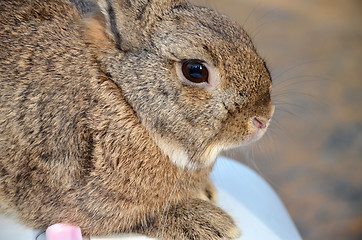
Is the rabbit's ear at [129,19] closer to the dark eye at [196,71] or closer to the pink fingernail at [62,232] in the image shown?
the dark eye at [196,71]

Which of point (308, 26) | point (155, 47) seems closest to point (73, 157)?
point (155, 47)

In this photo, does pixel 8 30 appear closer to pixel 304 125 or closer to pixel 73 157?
pixel 73 157

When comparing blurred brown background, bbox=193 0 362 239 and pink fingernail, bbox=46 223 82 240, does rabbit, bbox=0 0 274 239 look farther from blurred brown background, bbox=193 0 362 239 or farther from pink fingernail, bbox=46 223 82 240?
blurred brown background, bbox=193 0 362 239

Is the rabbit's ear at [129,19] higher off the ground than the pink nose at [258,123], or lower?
lower

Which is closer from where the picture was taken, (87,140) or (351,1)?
(87,140)

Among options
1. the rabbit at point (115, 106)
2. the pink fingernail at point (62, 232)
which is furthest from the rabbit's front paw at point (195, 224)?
the pink fingernail at point (62, 232)

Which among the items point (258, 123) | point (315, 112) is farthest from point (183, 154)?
point (315, 112)

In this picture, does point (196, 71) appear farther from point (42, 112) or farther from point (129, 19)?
point (42, 112)

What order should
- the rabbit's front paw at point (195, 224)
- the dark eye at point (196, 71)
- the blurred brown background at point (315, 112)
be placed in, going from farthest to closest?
the blurred brown background at point (315, 112), the rabbit's front paw at point (195, 224), the dark eye at point (196, 71)
